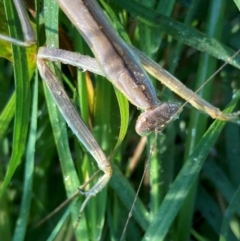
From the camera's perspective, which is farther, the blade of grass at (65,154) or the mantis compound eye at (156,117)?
the blade of grass at (65,154)

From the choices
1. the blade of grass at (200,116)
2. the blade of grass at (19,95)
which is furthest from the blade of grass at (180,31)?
the blade of grass at (19,95)

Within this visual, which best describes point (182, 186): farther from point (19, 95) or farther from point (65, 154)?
point (19, 95)

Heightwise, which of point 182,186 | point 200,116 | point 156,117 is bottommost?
point 182,186

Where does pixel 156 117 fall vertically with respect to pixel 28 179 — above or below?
above

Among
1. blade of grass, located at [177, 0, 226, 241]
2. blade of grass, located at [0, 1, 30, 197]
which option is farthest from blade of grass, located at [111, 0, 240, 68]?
blade of grass, located at [0, 1, 30, 197]

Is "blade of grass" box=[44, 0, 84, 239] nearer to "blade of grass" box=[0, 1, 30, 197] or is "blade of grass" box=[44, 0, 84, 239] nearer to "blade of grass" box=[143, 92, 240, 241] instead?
"blade of grass" box=[0, 1, 30, 197]

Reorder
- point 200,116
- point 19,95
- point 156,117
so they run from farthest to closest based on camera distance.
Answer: point 200,116
point 19,95
point 156,117

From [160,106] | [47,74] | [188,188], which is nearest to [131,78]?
[160,106]

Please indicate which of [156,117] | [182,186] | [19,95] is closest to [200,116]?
[182,186]

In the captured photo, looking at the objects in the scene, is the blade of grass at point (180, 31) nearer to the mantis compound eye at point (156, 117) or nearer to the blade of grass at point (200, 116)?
the blade of grass at point (200, 116)
